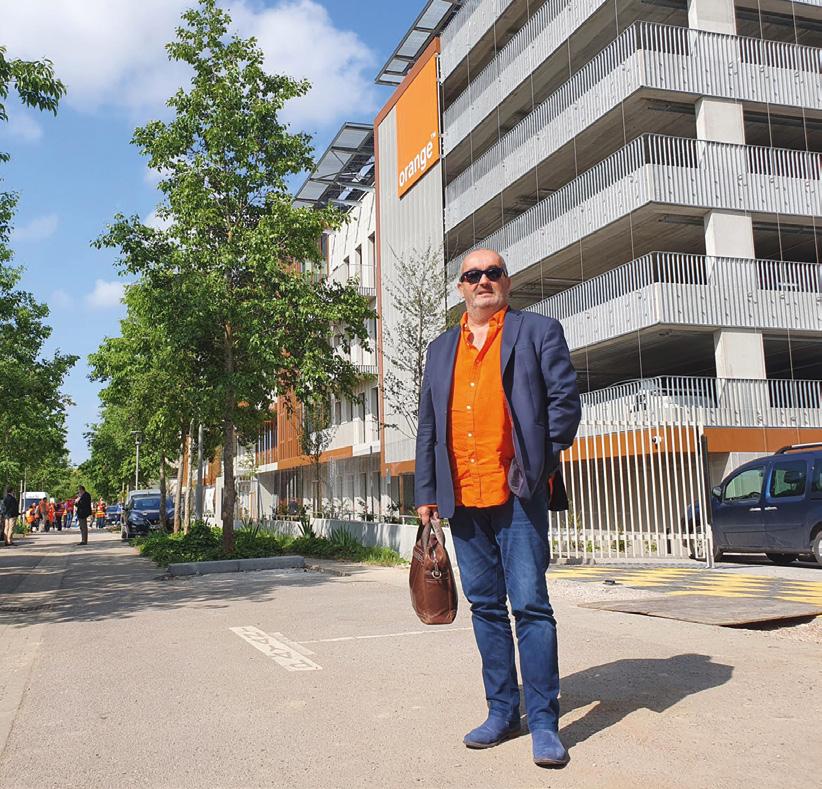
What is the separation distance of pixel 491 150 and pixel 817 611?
26.2 metres

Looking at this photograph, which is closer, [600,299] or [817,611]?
[817,611]

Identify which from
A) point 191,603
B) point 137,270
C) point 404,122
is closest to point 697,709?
point 191,603

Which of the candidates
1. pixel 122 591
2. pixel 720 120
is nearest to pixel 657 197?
pixel 720 120

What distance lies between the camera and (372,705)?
175 inches

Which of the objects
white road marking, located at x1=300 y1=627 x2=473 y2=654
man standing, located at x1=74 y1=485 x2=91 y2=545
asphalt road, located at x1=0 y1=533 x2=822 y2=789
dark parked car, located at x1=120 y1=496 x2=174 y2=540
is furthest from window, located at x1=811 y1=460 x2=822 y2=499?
dark parked car, located at x1=120 y1=496 x2=174 y2=540

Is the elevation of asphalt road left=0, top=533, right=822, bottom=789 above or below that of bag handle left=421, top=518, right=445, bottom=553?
below

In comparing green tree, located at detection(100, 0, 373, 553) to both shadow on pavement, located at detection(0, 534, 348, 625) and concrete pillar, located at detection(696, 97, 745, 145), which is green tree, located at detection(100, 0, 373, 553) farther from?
concrete pillar, located at detection(696, 97, 745, 145)

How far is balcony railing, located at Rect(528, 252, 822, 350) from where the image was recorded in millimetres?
22797

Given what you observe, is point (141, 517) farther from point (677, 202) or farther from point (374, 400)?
point (677, 202)

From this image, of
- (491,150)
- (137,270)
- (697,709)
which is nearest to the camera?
(697,709)

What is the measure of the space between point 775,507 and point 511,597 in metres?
11.7

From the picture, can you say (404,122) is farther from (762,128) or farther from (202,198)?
(202,198)

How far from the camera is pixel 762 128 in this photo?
2623cm

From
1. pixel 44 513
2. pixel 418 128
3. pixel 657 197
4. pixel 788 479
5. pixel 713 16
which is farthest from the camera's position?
pixel 44 513
